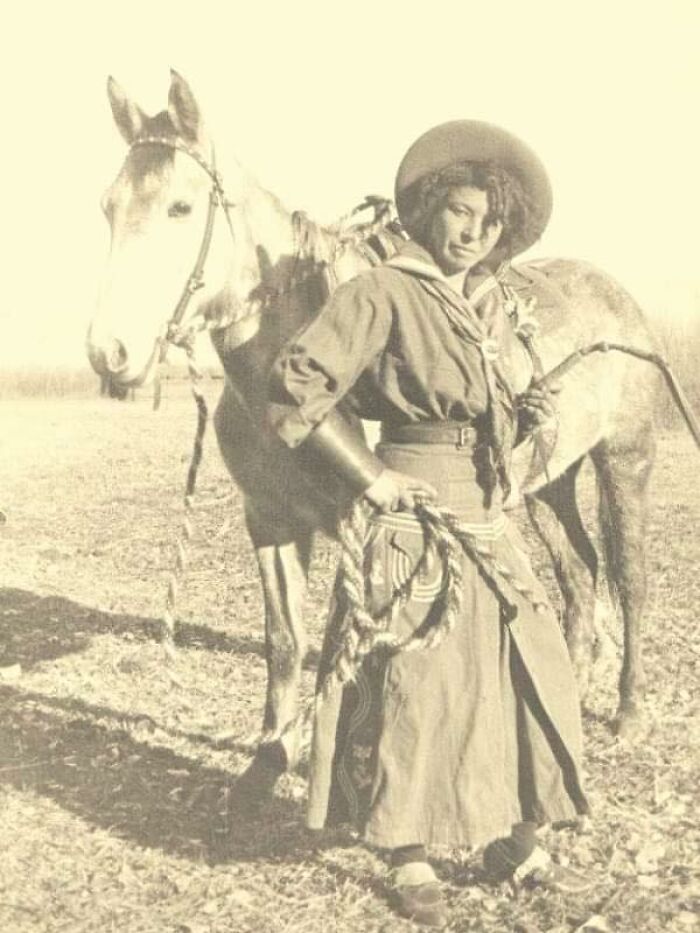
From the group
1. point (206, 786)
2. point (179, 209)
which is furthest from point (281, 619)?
point (179, 209)

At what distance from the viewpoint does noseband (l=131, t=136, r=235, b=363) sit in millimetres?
3451

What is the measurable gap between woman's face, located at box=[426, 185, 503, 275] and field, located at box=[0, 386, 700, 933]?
6.56 ft

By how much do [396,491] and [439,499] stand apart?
177mm

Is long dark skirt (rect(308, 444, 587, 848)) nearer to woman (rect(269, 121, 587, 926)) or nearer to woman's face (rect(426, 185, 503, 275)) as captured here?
woman (rect(269, 121, 587, 926))

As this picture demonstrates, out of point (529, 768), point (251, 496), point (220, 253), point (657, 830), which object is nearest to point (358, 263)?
point (220, 253)

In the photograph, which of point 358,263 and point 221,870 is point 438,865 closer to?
point 221,870

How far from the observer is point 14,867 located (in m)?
3.69

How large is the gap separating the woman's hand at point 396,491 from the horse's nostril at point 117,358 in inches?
37.1

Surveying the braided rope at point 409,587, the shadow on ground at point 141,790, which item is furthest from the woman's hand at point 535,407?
the shadow on ground at point 141,790

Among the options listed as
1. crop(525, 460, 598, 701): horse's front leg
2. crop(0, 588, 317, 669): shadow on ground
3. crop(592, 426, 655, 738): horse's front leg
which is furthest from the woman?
crop(0, 588, 317, 669): shadow on ground

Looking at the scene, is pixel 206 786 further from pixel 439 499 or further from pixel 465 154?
pixel 465 154

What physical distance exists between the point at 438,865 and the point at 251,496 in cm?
143

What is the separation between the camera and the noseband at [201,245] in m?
3.45

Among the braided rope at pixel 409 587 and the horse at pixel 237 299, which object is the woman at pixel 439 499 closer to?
the braided rope at pixel 409 587
